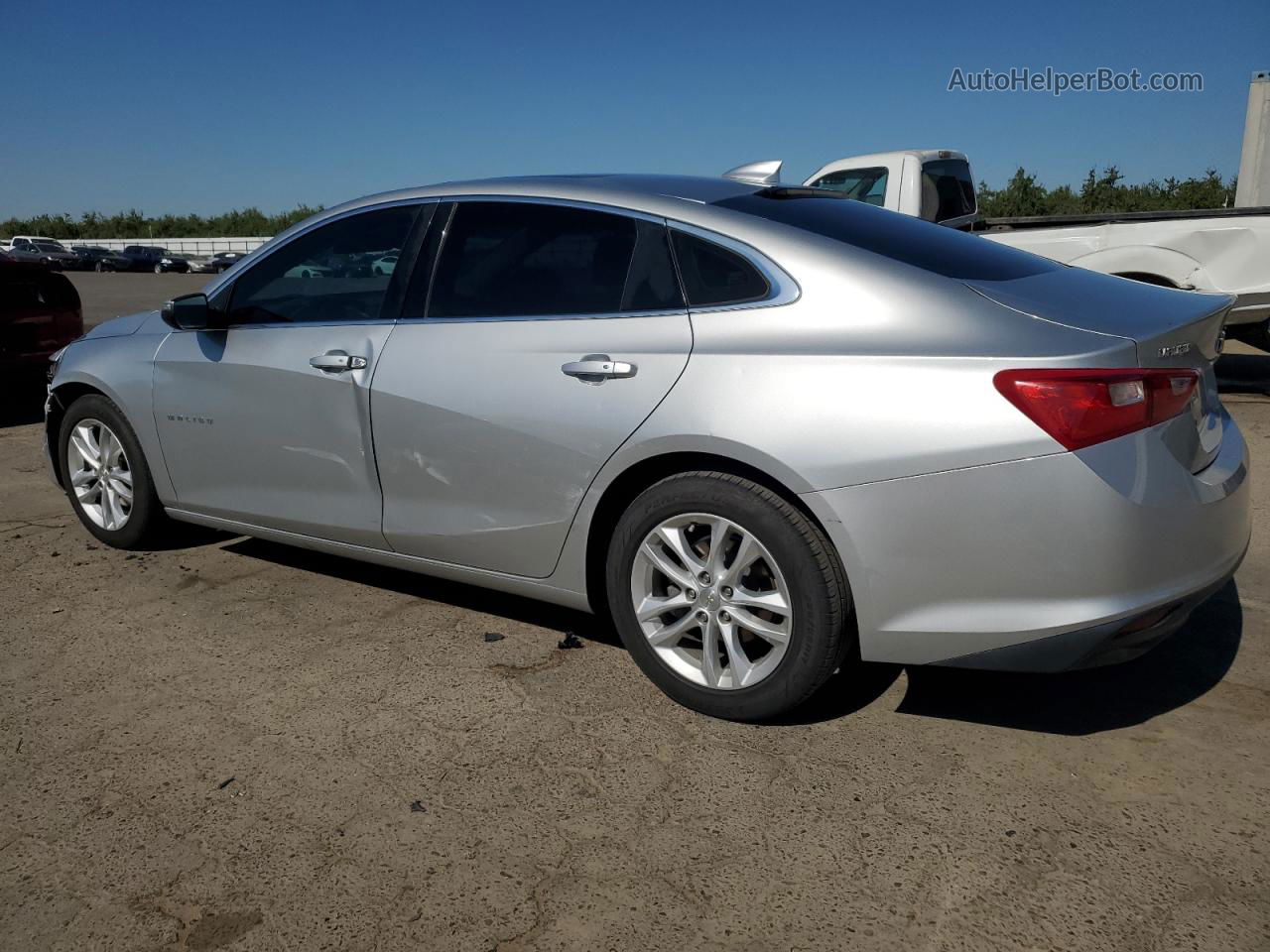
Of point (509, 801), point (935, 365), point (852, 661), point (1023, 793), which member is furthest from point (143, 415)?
point (1023, 793)

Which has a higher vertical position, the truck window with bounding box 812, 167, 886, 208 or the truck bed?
the truck window with bounding box 812, 167, 886, 208

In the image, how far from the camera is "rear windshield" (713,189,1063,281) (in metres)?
3.15

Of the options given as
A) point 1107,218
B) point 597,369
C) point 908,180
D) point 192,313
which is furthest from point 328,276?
point 908,180

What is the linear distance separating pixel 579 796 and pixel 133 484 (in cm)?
302

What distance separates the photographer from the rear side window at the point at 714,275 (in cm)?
313

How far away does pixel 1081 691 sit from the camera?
3.41 metres

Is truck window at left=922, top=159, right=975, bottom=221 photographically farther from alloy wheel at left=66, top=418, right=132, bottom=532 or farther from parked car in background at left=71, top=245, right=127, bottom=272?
parked car in background at left=71, top=245, right=127, bottom=272

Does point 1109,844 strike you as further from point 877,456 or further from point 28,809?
point 28,809

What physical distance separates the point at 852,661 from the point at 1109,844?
1143 mm

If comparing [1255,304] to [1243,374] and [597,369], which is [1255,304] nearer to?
[1243,374]

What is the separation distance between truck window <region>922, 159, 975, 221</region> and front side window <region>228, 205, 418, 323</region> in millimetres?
7746

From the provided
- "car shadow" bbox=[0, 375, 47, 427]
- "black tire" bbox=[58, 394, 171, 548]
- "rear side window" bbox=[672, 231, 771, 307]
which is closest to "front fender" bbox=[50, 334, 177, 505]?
"black tire" bbox=[58, 394, 171, 548]

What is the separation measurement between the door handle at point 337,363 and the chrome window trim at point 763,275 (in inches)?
51.7

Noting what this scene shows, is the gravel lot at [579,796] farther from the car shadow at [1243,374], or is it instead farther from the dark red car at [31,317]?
the car shadow at [1243,374]
